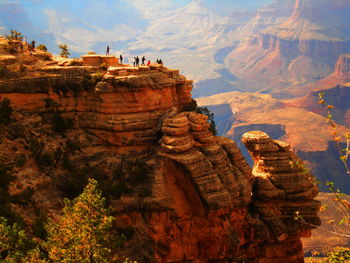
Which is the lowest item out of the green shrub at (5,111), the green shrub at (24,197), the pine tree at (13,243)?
the pine tree at (13,243)

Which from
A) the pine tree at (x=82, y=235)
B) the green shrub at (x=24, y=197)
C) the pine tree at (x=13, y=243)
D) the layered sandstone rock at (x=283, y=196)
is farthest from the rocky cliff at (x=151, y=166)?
the pine tree at (x=13, y=243)

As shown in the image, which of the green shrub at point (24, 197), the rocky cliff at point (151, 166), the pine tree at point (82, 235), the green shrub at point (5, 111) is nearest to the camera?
the pine tree at point (82, 235)

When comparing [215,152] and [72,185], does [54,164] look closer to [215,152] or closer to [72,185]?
[72,185]

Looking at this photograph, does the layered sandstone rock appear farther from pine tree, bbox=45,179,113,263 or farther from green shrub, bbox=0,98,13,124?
green shrub, bbox=0,98,13,124

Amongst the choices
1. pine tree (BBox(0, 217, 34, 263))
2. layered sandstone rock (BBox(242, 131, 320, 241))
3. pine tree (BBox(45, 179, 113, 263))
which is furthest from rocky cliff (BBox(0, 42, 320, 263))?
pine tree (BBox(0, 217, 34, 263))

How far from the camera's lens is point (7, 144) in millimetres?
40469

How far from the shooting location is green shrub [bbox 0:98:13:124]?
138ft

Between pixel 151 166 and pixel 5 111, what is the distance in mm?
16871

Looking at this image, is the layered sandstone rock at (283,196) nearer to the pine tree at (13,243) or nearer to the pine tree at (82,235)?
the pine tree at (82,235)

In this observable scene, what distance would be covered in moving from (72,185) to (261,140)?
75.6ft

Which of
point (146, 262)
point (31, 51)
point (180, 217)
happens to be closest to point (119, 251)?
point (146, 262)

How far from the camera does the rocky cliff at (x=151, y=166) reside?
41.2m

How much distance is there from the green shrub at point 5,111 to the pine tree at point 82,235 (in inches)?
755

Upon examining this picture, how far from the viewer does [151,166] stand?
42.8 metres
